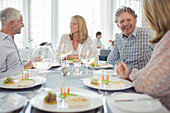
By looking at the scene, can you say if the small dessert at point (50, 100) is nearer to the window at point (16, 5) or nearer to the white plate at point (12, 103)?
the white plate at point (12, 103)

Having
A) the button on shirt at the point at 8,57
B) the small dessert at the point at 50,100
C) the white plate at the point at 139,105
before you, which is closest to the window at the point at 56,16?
the button on shirt at the point at 8,57

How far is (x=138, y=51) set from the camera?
6.41 ft

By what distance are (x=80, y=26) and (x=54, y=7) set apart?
3948mm

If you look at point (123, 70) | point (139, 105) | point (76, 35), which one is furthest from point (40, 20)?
point (139, 105)

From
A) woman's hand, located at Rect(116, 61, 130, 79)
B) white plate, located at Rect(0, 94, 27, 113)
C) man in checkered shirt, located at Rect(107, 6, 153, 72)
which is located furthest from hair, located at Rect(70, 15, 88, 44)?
white plate, located at Rect(0, 94, 27, 113)

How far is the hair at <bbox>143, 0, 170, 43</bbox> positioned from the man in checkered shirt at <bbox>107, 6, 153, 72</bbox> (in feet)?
3.30

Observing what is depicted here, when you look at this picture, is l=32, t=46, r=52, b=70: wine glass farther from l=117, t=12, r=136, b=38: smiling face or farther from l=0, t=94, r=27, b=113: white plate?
l=117, t=12, r=136, b=38: smiling face

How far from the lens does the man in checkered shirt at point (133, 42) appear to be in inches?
76.6

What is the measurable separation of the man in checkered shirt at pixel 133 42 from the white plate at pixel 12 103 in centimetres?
151

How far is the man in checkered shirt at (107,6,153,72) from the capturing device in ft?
6.39

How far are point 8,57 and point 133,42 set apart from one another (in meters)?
1.45

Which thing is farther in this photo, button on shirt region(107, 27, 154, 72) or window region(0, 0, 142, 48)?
window region(0, 0, 142, 48)

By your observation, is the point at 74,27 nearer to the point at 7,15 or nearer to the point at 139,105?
the point at 7,15

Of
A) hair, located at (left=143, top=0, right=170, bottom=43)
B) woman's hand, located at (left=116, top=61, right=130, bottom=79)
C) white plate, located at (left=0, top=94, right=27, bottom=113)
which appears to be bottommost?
white plate, located at (left=0, top=94, right=27, bottom=113)
